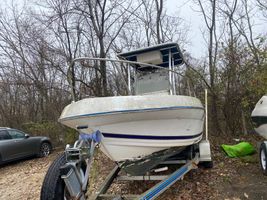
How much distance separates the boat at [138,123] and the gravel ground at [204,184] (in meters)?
0.59

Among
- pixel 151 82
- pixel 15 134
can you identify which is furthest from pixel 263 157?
pixel 15 134

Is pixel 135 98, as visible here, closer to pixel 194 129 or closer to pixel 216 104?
pixel 194 129

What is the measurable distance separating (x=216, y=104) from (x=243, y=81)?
3.95 feet

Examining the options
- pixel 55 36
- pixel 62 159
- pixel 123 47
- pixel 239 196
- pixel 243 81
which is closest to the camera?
pixel 62 159

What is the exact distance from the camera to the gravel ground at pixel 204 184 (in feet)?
16.9

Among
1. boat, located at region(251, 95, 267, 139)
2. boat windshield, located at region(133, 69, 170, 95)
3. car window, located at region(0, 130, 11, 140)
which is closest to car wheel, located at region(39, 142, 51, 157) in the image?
car window, located at region(0, 130, 11, 140)

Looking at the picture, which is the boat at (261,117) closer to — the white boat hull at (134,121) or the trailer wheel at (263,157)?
the trailer wheel at (263,157)

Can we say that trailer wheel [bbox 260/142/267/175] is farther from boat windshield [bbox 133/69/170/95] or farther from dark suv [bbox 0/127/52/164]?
dark suv [bbox 0/127/52/164]

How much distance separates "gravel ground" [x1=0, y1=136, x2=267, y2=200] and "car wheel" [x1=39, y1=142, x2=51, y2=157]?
3786mm

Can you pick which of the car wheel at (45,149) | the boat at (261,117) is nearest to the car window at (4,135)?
the car wheel at (45,149)

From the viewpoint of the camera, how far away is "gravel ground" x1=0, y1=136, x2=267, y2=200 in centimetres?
514

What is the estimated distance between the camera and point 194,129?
5.34 m

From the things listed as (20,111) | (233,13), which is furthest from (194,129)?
(20,111)

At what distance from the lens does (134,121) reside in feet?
14.4
